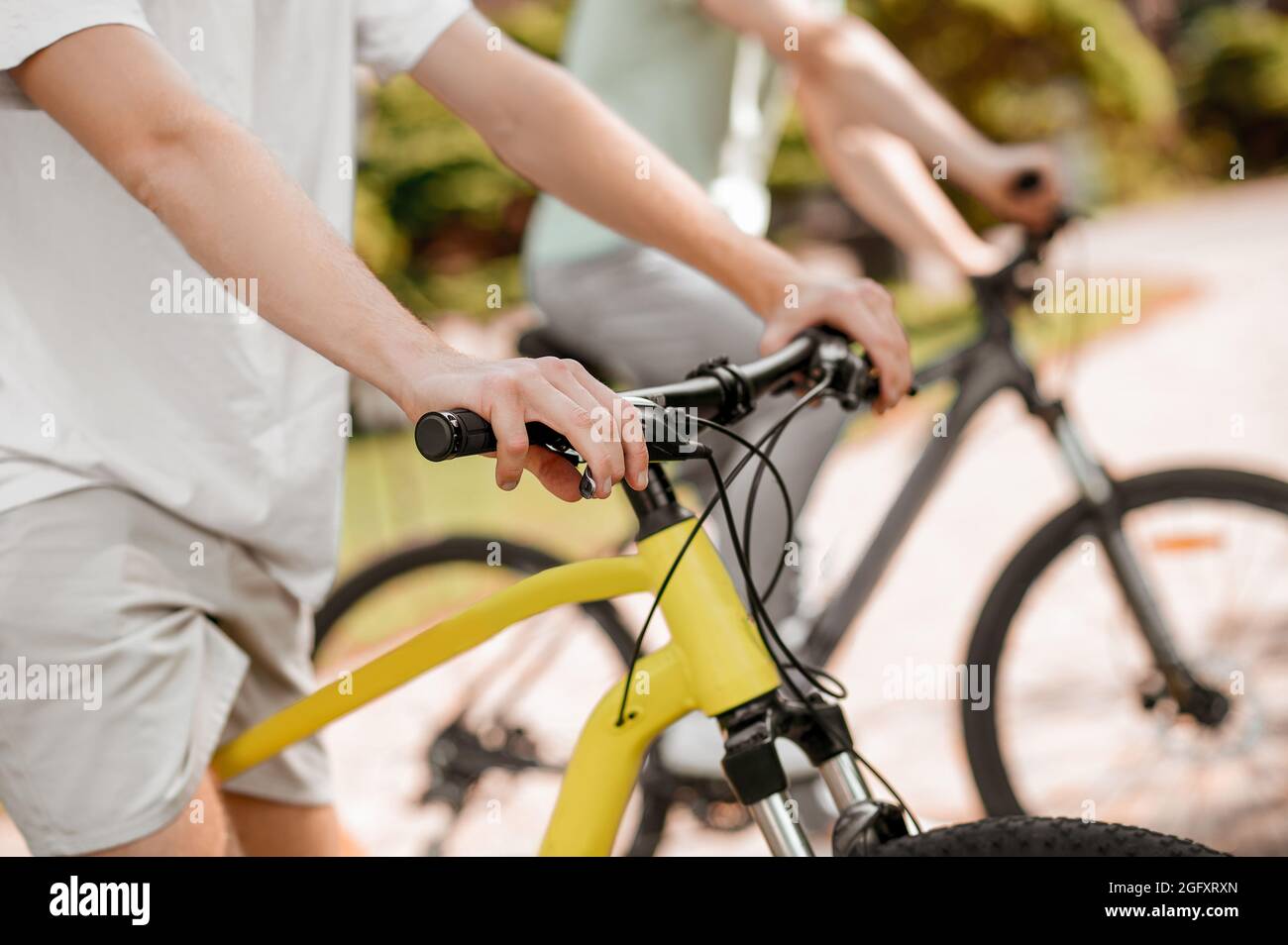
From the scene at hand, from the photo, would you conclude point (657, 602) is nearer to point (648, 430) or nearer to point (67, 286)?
point (648, 430)

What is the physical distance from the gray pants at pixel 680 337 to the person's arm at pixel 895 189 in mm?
556

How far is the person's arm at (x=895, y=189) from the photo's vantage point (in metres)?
3.12

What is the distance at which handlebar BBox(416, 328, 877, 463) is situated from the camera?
1.20m

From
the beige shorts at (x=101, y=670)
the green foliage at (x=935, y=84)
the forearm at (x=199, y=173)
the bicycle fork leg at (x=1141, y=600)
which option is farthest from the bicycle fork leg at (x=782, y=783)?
the green foliage at (x=935, y=84)

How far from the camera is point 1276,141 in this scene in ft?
76.6

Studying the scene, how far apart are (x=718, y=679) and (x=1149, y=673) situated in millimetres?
1633

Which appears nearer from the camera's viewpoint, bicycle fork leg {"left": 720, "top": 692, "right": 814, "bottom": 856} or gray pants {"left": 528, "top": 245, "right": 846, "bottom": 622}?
bicycle fork leg {"left": 720, "top": 692, "right": 814, "bottom": 856}

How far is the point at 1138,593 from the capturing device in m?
2.72

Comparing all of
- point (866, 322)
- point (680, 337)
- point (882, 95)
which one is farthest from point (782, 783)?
point (882, 95)

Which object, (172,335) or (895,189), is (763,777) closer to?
(172,335)

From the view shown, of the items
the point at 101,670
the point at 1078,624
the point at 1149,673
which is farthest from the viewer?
the point at 1078,624

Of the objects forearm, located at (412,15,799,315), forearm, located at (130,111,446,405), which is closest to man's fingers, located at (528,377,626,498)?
forearm, located at (130,111,446,405)

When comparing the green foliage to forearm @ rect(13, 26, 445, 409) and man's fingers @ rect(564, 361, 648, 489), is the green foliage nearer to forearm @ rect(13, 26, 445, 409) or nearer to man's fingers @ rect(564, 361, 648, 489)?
forearm @ rect(13, 26, 445, 409)

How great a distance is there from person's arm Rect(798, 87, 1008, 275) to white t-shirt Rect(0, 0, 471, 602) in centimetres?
154
